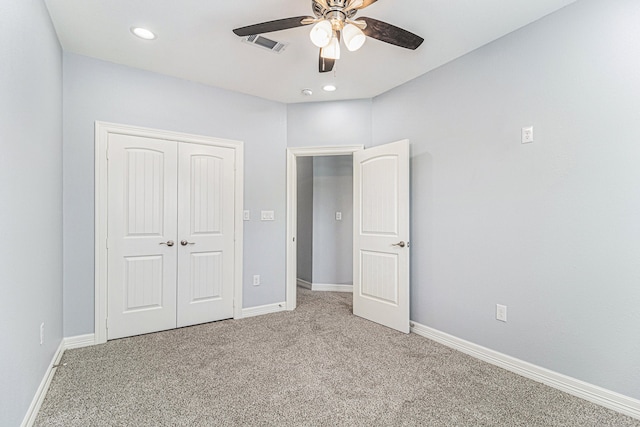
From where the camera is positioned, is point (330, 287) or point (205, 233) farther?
point (330, 287)

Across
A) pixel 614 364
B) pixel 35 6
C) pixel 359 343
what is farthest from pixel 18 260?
pixel 614 364

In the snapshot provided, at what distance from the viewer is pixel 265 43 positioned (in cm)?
261

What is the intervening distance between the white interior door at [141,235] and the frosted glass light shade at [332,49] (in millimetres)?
1953

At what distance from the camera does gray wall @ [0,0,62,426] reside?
145 cm

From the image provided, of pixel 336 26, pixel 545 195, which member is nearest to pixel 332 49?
pixel 336 26

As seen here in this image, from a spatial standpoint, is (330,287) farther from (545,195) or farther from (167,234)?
(545,195)

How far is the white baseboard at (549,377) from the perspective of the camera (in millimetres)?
1884

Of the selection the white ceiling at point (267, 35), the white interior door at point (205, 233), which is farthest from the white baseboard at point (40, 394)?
the white ceiling at point (267, 35)

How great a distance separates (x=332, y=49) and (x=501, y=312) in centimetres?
232

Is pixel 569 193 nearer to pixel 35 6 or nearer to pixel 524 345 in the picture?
pixel 524 345

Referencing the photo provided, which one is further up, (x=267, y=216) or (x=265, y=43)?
(x=265, y=43)

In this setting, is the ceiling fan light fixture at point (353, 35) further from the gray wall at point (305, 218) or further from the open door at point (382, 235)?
the gray wall at point (305, 218)

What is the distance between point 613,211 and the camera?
194cm

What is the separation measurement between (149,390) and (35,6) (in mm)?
2480
